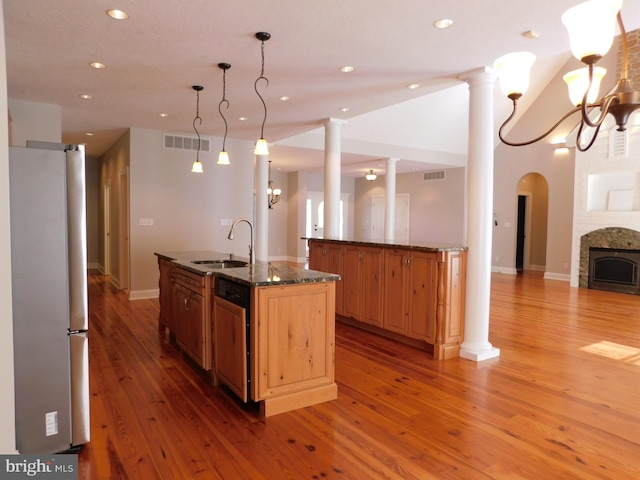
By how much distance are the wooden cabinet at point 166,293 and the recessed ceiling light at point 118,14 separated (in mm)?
2114

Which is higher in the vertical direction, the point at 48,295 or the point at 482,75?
the point at 482,75

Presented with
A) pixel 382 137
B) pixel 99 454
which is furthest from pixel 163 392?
pixel 382 137

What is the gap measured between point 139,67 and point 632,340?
18.7ft

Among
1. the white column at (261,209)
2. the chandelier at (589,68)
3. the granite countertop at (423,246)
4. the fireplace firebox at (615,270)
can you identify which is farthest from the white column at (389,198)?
the chandelier at (589,68)

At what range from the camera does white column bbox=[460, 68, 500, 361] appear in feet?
12.8

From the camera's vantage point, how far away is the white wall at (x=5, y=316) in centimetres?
186

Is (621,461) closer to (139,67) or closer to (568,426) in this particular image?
(568,426)

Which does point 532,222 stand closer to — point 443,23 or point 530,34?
point 530,34

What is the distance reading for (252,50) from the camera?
3471 mm

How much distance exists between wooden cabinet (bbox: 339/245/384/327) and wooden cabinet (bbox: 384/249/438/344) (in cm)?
12

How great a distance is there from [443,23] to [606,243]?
22.8 feet

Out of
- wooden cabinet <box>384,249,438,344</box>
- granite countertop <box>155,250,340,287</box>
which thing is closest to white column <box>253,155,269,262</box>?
wooden cabinet <box>384,249,438,344</box>

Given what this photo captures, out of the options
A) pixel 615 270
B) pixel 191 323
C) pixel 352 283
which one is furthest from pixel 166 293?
pixel 615 270

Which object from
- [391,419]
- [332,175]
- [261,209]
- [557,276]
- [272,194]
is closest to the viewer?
[391,419]
